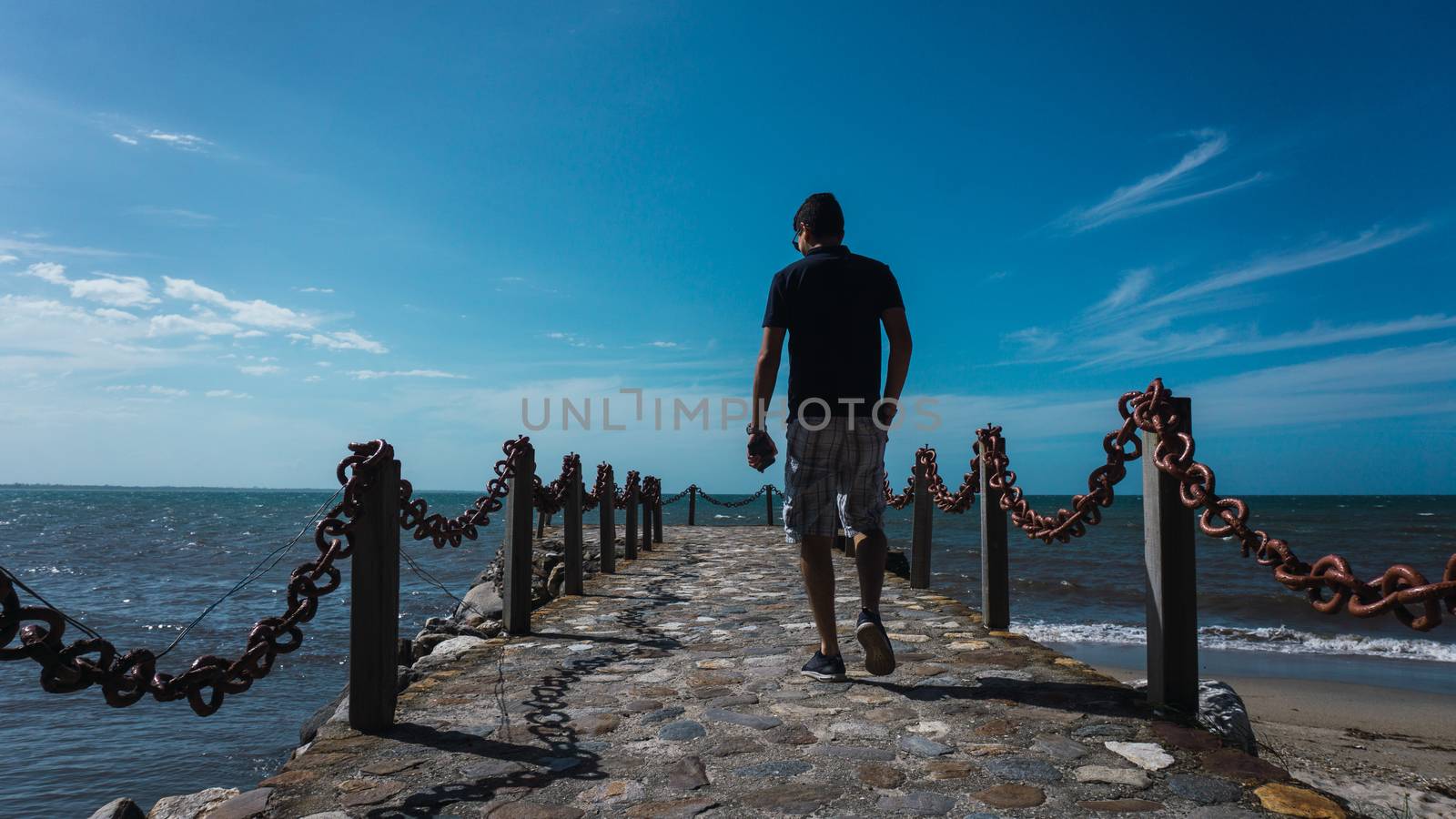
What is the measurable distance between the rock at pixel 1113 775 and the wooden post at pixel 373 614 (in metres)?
2.64

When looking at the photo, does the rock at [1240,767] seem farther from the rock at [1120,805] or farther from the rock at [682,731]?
the rock at [682,731]

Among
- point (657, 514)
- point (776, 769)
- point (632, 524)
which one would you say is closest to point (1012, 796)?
point (776, 769)

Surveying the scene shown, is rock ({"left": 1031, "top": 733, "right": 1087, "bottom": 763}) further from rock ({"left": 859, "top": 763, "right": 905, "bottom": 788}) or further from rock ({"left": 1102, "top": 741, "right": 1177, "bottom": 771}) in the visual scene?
rock ({"left": 859, "top": 763, "right": 905, "bottom": 788})

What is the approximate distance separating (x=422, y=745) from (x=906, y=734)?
192cm

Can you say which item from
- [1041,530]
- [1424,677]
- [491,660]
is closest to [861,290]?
[1041,530]

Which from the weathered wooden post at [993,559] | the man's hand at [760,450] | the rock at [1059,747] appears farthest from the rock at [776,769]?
the weathered wooden post at [993,559]

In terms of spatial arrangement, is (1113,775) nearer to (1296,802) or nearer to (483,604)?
(1296,802)

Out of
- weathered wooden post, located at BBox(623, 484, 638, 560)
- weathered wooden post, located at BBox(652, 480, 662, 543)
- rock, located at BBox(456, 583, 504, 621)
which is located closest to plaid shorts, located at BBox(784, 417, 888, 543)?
rock, located at BBox(456, 583, 504, 621)

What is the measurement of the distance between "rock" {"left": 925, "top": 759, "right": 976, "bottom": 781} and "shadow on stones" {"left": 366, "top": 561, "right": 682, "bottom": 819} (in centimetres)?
113

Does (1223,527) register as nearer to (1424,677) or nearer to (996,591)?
(996,591)

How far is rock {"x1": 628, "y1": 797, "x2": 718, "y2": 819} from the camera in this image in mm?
2398

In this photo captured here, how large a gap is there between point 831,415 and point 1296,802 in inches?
86.1

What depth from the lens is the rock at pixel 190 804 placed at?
9.44 ft

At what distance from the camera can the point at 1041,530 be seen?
426 centimetres
